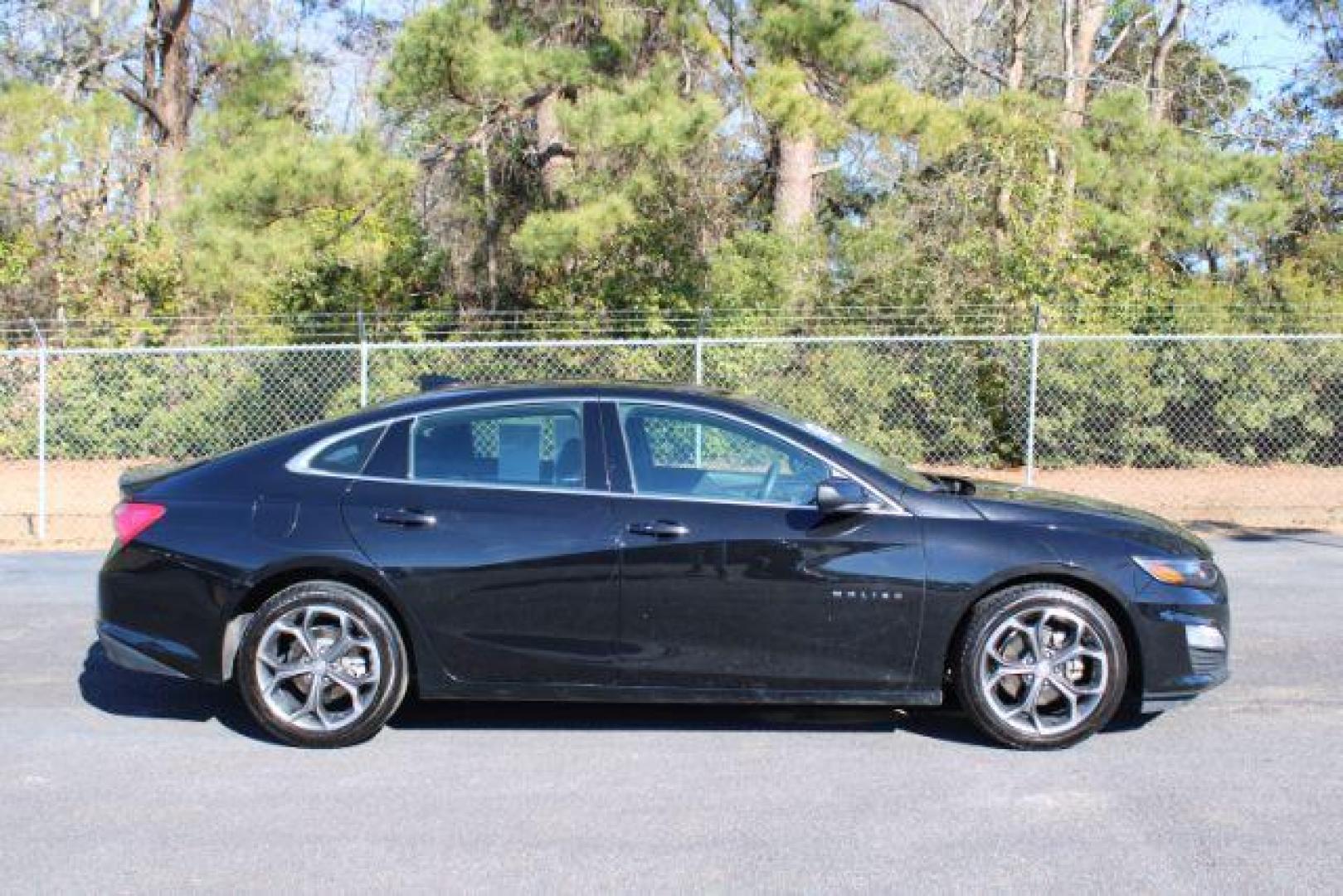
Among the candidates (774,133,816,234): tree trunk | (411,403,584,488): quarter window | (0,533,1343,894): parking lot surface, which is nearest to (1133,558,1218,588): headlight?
(0,533,1343,894): parking lot surface

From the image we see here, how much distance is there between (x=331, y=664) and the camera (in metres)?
5.52

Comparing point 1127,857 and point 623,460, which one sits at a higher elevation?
point 623,460

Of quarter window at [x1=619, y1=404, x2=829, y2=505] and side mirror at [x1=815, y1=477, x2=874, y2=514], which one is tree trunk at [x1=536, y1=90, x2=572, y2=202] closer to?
quarter window at [x1=619, y1=404, x2=829, y2=505]

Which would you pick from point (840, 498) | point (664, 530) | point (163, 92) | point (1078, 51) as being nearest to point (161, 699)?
point (664, 530)

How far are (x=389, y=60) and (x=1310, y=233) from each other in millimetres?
13051

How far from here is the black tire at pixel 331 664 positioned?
551 centimetres

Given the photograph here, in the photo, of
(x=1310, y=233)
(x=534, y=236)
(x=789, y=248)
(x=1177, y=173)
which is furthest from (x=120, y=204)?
(x=1310, y=233)

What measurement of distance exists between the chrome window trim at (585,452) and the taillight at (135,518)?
575 mm

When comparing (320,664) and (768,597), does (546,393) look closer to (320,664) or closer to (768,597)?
(768,597)

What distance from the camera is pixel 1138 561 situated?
5473 mm

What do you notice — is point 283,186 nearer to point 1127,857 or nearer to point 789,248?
point 789,248

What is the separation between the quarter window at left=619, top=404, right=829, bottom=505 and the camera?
559cm

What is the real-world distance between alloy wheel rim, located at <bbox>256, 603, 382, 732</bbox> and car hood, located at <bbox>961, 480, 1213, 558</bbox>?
260 cm

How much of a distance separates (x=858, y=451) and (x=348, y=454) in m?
2.21
